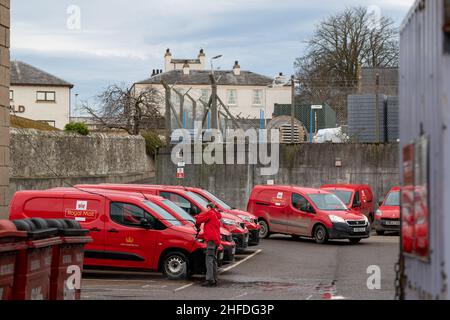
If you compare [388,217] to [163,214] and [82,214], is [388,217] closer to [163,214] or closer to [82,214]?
[163,214]

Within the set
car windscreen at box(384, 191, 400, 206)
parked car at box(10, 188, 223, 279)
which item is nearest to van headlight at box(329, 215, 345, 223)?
car windscreen at box(384, 191, 400, 206)

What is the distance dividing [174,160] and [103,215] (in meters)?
20.1

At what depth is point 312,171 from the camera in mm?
39781

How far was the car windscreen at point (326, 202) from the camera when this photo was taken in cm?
3042

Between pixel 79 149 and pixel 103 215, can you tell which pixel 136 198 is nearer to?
pixel 103 215

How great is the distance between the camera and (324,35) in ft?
245

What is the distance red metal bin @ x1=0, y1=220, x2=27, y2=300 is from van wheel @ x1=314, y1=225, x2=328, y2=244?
20.2 metres

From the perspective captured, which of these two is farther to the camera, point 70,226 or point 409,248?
point 70,226

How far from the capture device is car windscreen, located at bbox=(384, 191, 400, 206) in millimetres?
34309

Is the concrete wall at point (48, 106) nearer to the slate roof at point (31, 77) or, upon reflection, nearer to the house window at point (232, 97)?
the slate roof at point (31, 77)

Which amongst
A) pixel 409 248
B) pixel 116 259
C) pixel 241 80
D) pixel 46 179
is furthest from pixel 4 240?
pixel 241 80

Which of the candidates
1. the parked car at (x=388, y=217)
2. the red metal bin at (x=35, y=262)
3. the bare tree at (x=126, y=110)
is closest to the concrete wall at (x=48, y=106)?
the bare tree at (x=126, y=110)

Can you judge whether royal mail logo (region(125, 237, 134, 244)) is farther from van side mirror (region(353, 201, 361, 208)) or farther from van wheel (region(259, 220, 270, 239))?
van side mirror (region(353, 201, 361, 208))
